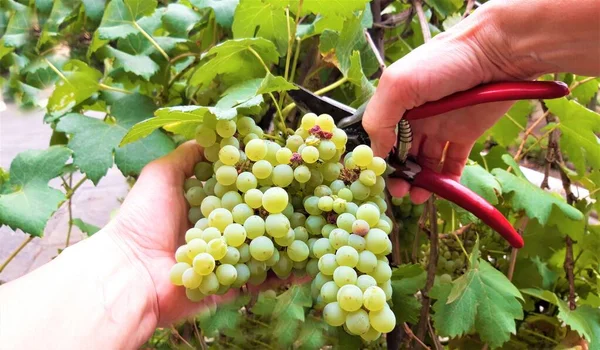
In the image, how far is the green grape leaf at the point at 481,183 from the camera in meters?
0.75

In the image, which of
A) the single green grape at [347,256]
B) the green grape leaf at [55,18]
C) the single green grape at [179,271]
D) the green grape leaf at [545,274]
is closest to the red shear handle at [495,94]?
the single green grape at [347,256]

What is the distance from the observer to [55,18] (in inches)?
36.1

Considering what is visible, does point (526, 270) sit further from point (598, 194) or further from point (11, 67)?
point (11, 67)

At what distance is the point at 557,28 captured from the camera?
0.54 meters

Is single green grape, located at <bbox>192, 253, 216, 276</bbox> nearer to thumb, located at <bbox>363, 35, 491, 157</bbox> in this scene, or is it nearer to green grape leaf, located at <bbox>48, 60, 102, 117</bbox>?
thumb, located at <bbox>363, 35, 491, 157</bbox>

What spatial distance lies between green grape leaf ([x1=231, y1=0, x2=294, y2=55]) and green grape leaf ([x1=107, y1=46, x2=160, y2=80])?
149 millimetres

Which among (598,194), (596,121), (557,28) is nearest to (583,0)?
(557,28)

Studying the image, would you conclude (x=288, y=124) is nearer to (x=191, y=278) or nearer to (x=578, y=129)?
(x=191, y=278)

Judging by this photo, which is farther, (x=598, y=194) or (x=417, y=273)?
(x=598, y=194)

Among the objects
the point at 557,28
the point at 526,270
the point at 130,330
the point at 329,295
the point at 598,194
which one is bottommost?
the point at 526,270

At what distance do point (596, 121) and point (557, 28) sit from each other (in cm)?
35

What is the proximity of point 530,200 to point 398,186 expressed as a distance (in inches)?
10.9

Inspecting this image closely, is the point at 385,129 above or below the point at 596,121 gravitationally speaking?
above

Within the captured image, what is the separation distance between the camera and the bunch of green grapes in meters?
0.47
